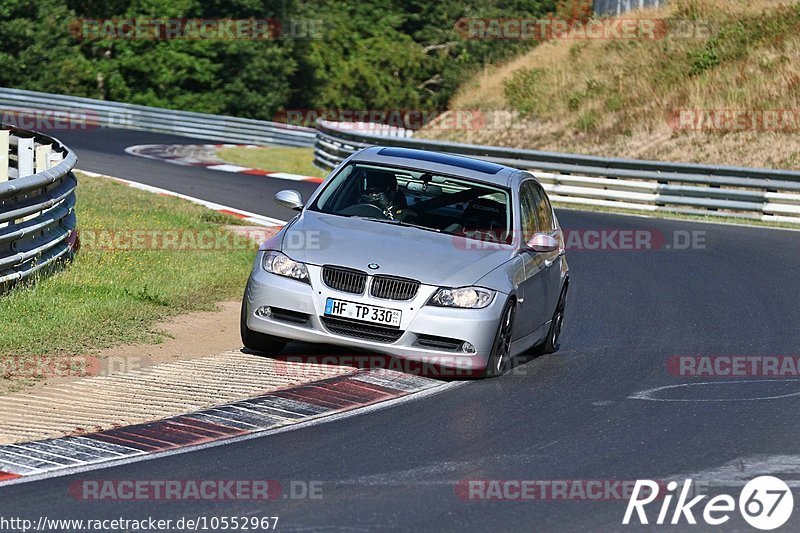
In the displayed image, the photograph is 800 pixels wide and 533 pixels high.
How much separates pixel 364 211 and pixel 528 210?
146cm

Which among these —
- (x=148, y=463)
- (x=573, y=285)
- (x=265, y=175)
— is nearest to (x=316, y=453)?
(x=148, y=463)

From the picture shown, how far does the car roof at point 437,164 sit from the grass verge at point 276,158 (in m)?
19.7

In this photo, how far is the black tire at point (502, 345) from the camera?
1002 cm

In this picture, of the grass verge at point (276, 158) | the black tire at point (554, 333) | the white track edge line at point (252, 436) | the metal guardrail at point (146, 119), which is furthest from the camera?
the metal guardrail at point (146, 119)

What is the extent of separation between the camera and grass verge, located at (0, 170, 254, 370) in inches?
429

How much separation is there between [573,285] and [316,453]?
9.12m

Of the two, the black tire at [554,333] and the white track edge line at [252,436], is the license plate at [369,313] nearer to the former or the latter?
the white track edge line at [252,436]

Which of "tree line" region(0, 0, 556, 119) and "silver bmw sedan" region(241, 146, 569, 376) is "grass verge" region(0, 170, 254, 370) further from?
"tree line" region(0, 0, 556, 119)

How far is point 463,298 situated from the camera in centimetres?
987

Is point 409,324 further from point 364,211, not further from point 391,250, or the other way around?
point 364,211

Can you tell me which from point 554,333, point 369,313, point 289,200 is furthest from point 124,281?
point 369,313

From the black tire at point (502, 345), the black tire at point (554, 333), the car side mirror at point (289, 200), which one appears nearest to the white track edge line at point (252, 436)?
the black tire at point (502, 345)

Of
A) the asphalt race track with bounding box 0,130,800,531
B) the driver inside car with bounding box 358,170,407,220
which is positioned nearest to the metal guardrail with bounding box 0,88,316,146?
the asphalt race track with bounding box 0,130,800,531

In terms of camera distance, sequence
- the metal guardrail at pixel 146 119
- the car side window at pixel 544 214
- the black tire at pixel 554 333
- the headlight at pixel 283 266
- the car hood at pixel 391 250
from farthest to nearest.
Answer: the metal guardrail at pixel 146 119 < the car side window at pixel 544 214 < the black tire at pixel 554 333 < the headlight at pixel 283 266 < the car hood at pixel 391 250
